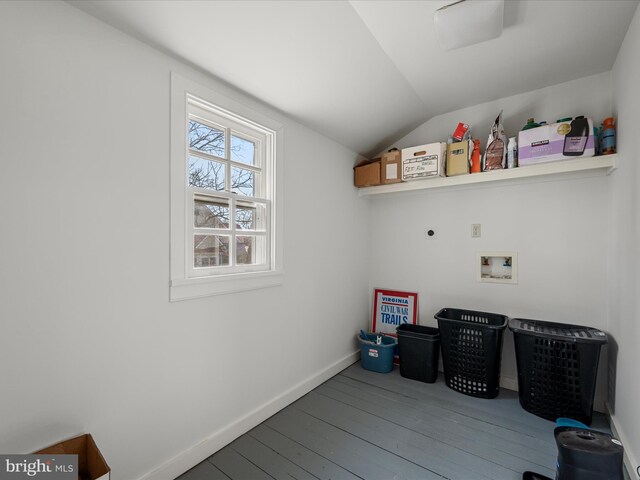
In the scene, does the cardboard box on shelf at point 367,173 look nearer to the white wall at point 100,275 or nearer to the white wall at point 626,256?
the white wall at point 100,275

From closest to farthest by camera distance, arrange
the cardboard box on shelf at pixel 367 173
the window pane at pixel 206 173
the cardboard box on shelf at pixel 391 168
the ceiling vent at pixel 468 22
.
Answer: the ceiling vent at pixel 468 22, the window pane at pixel 206 173, the cardboard box on shelf at pixel 391 168, the cardboard box on shelf at pixel 367 173

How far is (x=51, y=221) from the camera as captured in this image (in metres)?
1.17

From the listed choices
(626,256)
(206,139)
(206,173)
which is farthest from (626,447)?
(206,139)

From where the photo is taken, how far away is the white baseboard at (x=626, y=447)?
146cm

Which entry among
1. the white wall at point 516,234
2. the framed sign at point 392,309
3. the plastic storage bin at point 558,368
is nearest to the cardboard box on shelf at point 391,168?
the white wall at point 516,234

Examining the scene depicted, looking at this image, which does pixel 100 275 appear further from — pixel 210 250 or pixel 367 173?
pixel 367 173

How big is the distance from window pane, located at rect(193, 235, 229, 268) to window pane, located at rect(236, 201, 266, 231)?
0.17 metres

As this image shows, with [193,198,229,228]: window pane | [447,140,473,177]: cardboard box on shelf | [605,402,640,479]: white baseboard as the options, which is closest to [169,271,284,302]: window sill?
[193,198,229,228]: window pane

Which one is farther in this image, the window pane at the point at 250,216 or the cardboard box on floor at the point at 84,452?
the window pane at the point at 250,216

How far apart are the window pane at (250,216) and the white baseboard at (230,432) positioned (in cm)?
125

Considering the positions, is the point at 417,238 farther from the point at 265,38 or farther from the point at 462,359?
the point at 265,38

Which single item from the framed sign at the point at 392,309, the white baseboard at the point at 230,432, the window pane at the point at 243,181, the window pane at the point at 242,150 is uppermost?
the window pane at the point at 242,150

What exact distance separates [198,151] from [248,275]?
82 cm

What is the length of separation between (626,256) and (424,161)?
142 centimetres
